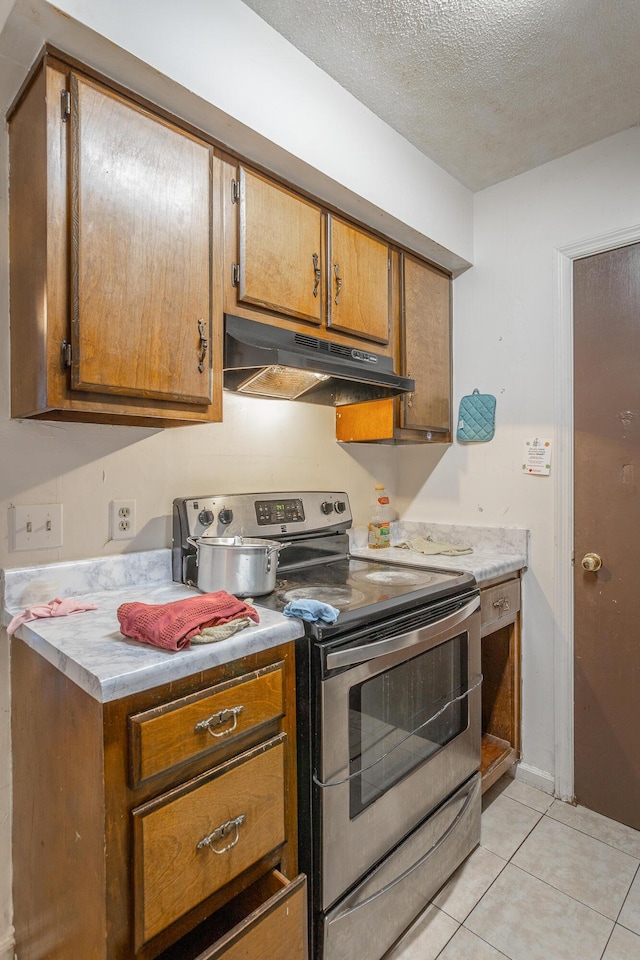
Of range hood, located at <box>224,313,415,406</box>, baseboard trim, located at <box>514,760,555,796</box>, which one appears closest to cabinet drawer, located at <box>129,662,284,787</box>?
range hood, located at <box>224,313,415,406</box>

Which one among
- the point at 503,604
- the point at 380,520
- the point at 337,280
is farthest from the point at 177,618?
the point at 380,520

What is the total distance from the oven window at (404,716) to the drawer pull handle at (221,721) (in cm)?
32

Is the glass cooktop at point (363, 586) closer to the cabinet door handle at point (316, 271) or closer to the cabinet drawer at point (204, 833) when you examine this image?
the cabinet drawer at point (204, 833)

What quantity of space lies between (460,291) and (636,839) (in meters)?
2.28

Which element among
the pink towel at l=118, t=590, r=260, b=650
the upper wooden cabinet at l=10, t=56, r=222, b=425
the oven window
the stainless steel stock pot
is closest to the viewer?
the pink towel at l=118, t=590, r=260, b=650

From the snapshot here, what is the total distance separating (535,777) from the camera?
2.10m

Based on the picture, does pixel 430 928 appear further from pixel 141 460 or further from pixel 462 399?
pixel 462 399

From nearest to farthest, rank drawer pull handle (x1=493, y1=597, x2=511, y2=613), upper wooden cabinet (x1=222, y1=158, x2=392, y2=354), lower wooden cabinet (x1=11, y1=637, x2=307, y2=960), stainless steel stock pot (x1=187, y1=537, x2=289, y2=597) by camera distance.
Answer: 1. lower wooden cabinet (x1=11, y1=637, x2=307, y2=960)
2. stainless steel stock pot (x1=187, y1=537, x2=289, y2=597)
3. upper wooden cabinet (x1=222, y1=158, x2=392, y2=354)
4. drawer pull handle (x1=493, y1=597, x2=511, y2=613)

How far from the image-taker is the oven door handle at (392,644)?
1.22 m

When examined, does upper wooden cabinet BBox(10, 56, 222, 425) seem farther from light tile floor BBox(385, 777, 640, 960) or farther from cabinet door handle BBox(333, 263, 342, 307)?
light tile floor BBox(385, 777, 640, 960)

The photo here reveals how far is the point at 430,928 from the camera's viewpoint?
144 cm

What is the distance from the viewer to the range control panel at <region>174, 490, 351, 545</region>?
5.26ft

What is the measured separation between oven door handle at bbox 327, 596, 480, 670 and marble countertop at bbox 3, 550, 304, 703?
0.11m

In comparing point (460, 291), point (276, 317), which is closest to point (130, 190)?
point (276, 317)
